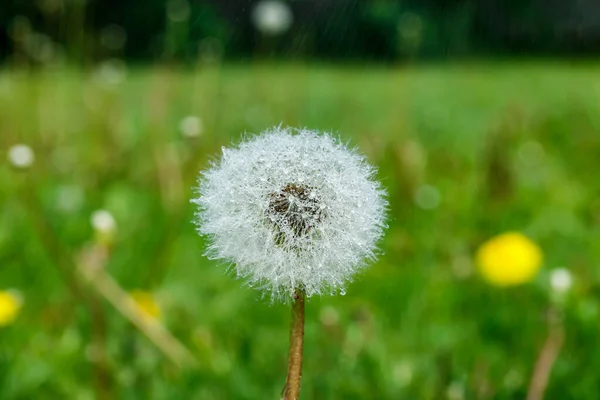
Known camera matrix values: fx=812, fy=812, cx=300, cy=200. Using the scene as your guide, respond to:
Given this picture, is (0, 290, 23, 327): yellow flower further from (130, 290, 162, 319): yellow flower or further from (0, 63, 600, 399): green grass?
(130, 290, 162, 319): yellow flower

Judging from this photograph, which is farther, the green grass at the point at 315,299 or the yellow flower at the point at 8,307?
the yellow flower at the point at 8,307

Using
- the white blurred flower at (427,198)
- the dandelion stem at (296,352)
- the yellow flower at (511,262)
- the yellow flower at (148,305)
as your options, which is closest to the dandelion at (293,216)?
the dandelion stem at (296,352)

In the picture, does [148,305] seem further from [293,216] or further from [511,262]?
[293,216]

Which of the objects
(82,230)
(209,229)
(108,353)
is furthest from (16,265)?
(209,229)

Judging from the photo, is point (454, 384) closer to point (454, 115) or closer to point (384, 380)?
point (384, 380)

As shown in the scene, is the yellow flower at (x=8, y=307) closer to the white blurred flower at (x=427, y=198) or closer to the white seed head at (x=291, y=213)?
the white seed head at (x=291, y=213)

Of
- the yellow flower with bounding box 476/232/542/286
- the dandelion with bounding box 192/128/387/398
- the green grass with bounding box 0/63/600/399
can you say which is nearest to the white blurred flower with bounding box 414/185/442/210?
the green grass with bounding box 0/63/600/399
